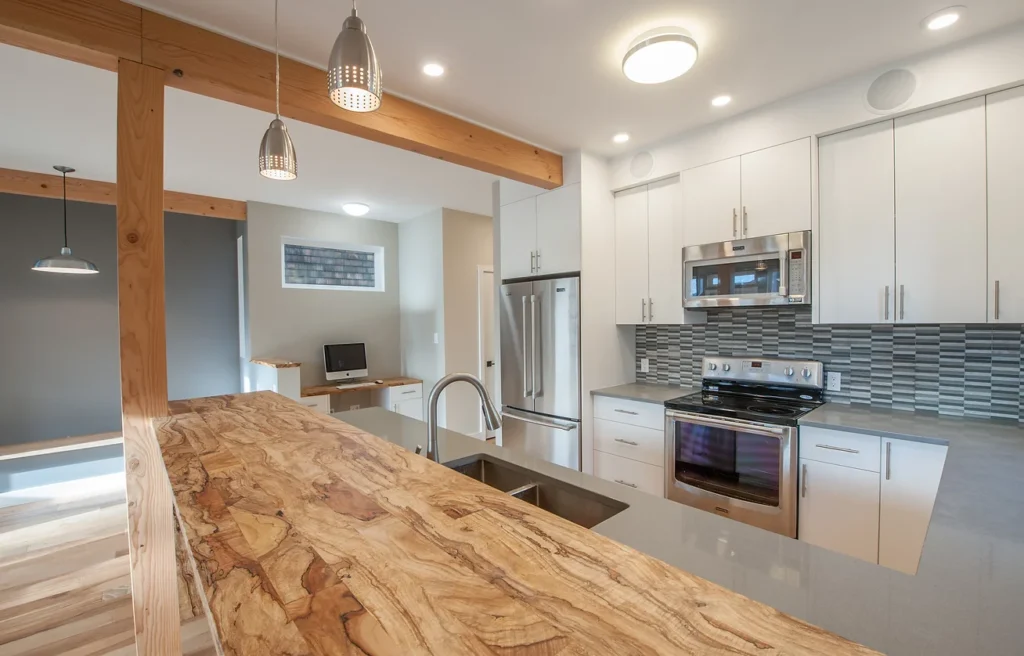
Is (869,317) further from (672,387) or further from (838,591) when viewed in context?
(838,591)

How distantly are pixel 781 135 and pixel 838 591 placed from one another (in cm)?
249

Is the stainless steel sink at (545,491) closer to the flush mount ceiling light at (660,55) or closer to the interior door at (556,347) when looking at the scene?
the interior door at (556,347)

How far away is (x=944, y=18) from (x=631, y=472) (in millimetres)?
2682

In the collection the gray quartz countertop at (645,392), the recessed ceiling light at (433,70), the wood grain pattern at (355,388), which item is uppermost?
the recessed ceiling light at (433,70)

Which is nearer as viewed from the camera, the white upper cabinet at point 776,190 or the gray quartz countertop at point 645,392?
the white upper cabinet at point 776,190

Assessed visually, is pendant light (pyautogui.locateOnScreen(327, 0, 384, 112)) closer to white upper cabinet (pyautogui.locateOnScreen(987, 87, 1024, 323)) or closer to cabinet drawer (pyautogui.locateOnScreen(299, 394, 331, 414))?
white upper cabinet (pyautogui.locateOnScreen(987, 87, 1024, 323))

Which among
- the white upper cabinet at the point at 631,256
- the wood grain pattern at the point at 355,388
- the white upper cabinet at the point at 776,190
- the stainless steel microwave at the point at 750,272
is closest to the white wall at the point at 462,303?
the wood grain pattern at the point at 355,388

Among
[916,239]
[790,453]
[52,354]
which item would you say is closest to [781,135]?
[916,239]

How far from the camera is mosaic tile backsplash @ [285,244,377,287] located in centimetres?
501

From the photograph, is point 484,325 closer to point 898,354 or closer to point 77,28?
point 898,354

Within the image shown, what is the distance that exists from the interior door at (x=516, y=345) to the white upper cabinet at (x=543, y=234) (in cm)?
16

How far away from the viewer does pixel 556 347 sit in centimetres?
321

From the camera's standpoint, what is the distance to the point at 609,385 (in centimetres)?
328

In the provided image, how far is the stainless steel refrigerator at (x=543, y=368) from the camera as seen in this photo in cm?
314
